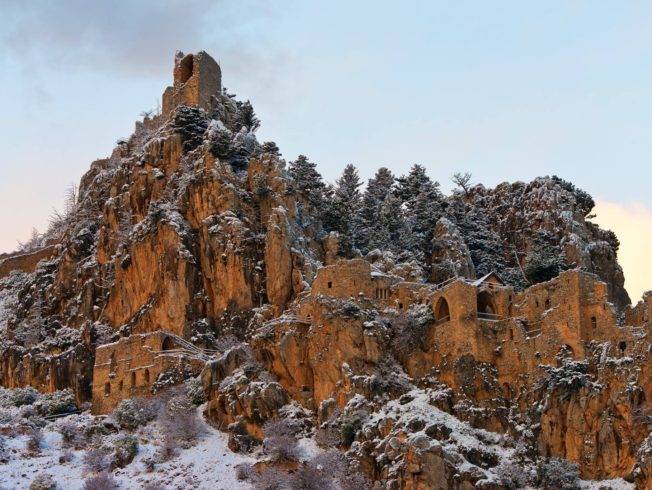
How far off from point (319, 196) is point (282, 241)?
31.5 feet

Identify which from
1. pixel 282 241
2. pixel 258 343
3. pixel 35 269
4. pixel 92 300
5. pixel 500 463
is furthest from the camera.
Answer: pixel 35 269

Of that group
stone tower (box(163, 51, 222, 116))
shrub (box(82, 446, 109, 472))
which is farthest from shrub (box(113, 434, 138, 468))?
stone tower (box(163, 51, 222, 116))

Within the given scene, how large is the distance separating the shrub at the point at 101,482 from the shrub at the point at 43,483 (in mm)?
2002

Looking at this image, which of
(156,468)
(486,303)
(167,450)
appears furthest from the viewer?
(486,303)

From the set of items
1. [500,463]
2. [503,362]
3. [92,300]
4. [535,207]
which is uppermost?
[535,207]

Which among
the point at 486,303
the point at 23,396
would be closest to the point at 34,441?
the point at 23,396

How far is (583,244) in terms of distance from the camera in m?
89.1

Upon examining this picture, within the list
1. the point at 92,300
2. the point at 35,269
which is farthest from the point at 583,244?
the point at 35,269

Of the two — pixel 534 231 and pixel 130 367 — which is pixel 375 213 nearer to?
pixel 534 231

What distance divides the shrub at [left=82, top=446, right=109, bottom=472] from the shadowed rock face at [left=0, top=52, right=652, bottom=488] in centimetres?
754

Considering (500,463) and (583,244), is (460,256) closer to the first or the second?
(583,244)

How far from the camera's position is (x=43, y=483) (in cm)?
7188

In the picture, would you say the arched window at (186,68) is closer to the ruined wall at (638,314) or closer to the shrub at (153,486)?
the shrub at (153,486)

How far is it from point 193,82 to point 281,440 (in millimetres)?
43837
